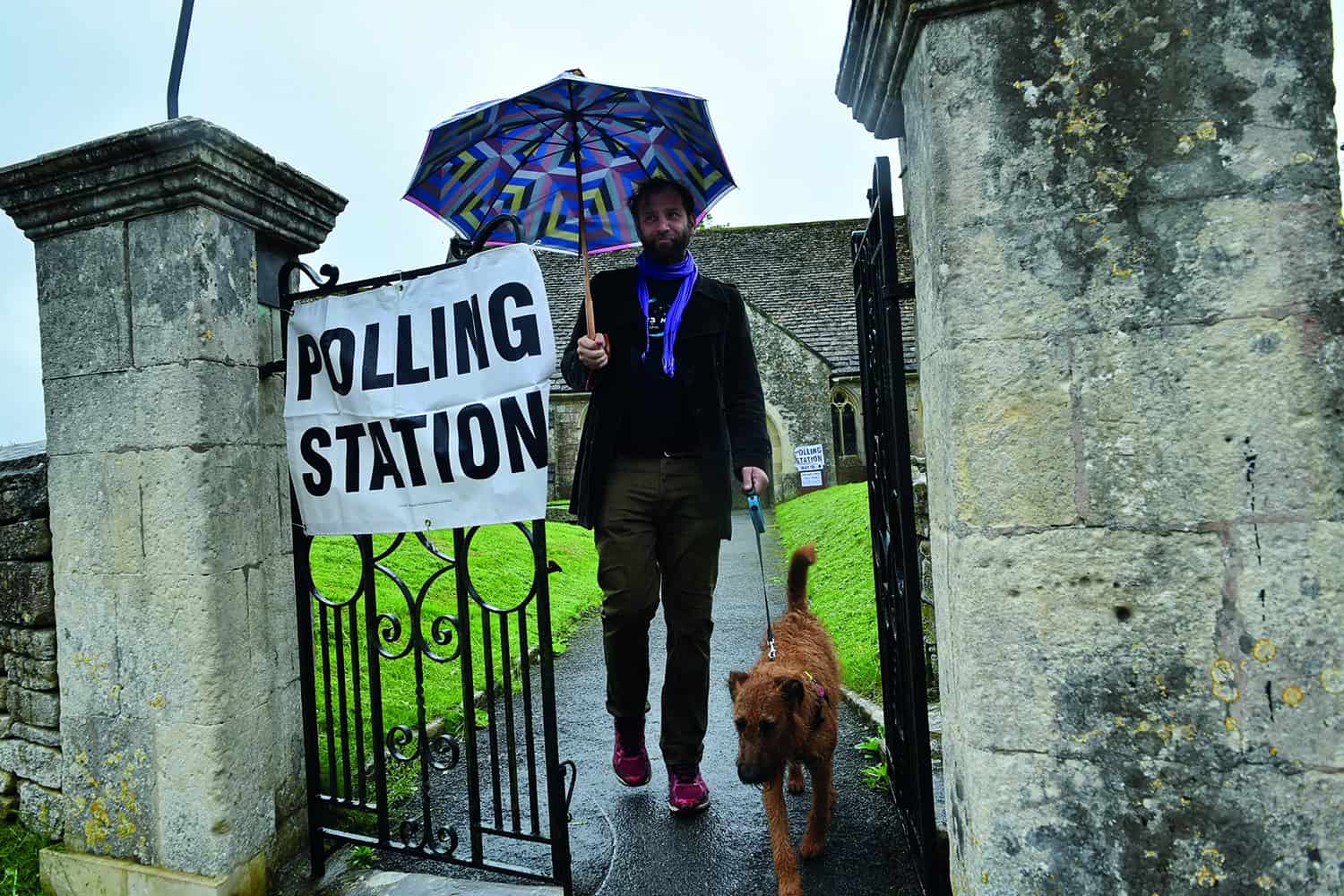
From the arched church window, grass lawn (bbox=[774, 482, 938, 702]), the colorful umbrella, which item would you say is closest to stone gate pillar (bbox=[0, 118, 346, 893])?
the colorful umbrella

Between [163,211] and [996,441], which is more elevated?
[163,211]

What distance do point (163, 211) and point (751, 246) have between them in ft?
84.1

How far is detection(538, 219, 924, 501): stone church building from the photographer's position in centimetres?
2156

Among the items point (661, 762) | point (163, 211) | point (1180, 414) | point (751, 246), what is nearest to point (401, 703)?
point (661, 762)

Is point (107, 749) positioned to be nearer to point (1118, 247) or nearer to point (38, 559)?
point (38, 559)

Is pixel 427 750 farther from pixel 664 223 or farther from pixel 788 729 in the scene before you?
pixel 664 223

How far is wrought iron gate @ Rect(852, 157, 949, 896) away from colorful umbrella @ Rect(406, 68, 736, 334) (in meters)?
0.77


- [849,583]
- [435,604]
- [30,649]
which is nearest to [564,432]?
[849,583]

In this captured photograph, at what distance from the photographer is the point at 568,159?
354 cm

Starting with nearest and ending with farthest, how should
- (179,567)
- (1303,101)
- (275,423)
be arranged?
(1303,101) → (179,567) → (275,423)

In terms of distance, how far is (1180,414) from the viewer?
6.00 feet

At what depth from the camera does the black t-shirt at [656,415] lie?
3.29m

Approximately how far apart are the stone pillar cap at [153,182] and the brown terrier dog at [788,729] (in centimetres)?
251

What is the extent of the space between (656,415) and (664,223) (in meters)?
0.77
